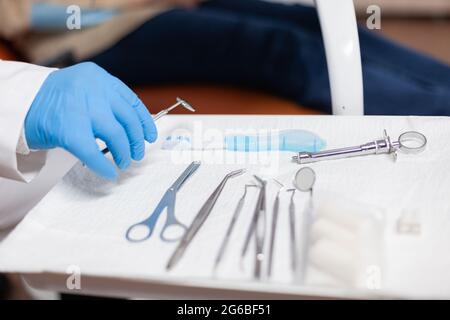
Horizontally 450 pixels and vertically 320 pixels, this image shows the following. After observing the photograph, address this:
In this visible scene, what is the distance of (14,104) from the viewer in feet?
2.15

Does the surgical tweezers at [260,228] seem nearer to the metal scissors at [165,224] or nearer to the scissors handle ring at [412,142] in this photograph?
the metal scissors at [165,224]

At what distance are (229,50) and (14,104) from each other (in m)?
0.62

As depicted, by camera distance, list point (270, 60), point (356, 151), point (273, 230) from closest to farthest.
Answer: point (273, 230), point (356, 151), point (270, 60)

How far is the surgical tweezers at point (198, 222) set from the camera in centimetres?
51

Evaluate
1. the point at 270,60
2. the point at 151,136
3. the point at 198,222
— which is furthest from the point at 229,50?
the point at 198,222

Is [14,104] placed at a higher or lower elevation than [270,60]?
lower

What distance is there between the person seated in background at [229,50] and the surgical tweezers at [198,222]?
46cm

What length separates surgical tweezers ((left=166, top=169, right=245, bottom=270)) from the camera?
508 millimetres

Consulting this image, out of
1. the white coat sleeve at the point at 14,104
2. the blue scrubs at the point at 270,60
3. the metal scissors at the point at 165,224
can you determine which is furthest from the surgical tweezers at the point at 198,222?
the blue scrubs at the point at 270,60

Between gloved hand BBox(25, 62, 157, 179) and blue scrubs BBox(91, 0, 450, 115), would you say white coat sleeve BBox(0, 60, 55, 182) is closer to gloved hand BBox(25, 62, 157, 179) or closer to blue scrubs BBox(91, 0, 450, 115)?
gloved hand BBox(25, 62, 157, 179)

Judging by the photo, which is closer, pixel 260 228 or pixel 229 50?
pixel 260 228

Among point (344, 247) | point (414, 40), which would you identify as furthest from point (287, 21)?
point (414, 40)

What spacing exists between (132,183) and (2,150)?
163 millimetres

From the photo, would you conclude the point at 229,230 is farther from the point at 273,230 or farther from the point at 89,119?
the point at 89,119
